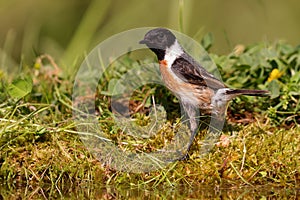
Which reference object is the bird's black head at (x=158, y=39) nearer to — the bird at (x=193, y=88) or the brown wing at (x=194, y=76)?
the bird at (x=193, y=88)

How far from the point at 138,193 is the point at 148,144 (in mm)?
555

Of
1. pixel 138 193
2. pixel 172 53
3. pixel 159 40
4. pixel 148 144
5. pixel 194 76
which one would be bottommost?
pixel 138 193

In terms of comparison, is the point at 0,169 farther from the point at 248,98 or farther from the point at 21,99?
the point at 248,98

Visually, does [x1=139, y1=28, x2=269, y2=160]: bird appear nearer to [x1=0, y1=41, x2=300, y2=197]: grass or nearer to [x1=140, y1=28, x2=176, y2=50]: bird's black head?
[x1=140, y1=28, x2=176, y2=50]: bird's black head

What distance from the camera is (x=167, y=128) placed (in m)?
5.48

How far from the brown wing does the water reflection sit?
2.85 ft

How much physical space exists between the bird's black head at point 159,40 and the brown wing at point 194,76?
182 millimetres

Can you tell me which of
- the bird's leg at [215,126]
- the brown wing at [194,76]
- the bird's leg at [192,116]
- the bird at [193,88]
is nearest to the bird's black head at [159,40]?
the bird at [193,88]

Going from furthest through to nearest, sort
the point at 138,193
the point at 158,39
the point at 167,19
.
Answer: the point at 167,19
the point at 158,39
the point at 138,193

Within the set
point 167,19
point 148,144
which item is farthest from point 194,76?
point 167,19

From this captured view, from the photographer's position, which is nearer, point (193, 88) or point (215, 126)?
point (193, 88)

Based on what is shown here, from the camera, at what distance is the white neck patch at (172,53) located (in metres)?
5.54

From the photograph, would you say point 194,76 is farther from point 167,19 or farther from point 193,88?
point 167,19

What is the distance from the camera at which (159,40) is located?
18.1 feet
